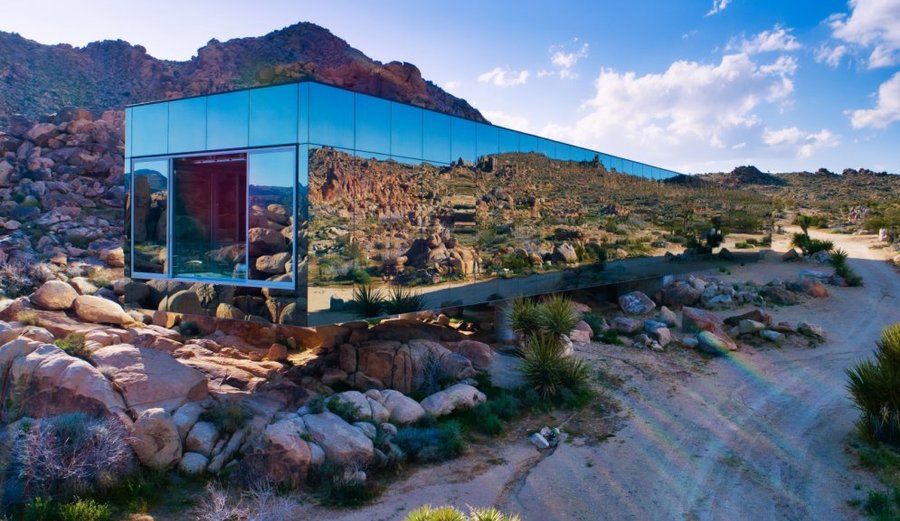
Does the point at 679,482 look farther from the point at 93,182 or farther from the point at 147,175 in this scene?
the point at 93,182

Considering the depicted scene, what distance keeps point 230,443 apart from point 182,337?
5.62 meters

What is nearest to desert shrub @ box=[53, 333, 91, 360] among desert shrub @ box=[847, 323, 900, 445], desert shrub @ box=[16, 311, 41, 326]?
desert shrub @ box=[16, 311, 41, 326]

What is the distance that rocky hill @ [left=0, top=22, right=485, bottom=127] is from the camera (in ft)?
185

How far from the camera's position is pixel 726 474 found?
8.74 metres

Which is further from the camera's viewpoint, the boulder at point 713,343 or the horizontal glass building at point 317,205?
the boulder at point 713,343

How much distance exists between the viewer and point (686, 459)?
9266 millimetres

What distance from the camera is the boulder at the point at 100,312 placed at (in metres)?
12.7

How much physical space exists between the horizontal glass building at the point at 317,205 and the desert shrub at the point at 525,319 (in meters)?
0.79

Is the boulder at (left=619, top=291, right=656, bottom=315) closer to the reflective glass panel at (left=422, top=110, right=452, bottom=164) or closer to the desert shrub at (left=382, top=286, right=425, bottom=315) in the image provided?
the reflective glass panel at (left=422, top=110, right=452, bottom=164)

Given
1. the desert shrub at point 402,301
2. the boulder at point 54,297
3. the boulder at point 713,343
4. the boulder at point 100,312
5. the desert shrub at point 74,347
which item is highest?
the desert shrub at point 402,301

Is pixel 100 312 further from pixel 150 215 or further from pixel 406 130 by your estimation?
pixel 406 130

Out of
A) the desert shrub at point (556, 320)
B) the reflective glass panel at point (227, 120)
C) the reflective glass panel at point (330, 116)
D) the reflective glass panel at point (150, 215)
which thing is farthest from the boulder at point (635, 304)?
the reflective glass panel at point (150, 215)

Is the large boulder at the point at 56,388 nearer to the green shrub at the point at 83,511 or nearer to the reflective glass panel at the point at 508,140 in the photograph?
the green shrub at the point at 83,511

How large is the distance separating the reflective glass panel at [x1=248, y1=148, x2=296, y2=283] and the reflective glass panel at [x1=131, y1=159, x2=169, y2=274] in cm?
248
